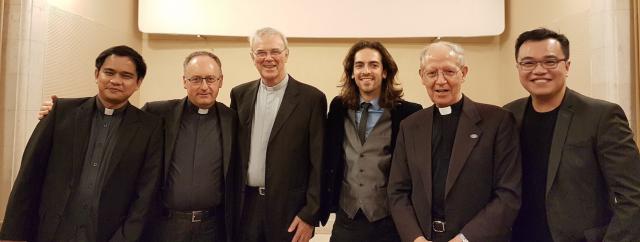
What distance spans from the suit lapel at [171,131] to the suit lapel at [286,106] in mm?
525

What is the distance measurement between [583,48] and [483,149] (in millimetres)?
2652

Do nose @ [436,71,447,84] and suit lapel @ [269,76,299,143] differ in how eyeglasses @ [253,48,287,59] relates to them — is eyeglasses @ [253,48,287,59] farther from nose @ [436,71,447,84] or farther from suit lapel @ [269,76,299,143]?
nose @ [436,71,447,84]

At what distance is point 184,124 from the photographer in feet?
8.30

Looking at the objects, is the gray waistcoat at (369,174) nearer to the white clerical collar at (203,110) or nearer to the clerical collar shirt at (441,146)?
the clerical collar shirt at (441,146)

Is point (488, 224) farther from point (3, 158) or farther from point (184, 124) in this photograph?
point (3, 158)

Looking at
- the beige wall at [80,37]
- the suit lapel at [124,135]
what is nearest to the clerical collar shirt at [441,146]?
the suit lapel at [124,135]

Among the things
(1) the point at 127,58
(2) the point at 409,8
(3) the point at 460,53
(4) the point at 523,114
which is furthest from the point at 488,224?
(2) the point at 409,8

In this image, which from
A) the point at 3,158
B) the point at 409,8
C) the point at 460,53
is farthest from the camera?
the point at 409,8

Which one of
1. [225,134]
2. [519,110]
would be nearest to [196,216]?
[225,134]

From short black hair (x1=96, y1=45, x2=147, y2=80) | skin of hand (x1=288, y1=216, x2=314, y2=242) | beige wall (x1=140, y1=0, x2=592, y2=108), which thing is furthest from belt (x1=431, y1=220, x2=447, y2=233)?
beige wall (x1=140, y1=0, x2=592, y2=108)

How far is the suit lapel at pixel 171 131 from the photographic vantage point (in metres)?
2.41

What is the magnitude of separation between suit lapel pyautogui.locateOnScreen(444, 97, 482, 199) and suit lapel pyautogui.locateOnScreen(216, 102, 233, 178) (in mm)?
1187

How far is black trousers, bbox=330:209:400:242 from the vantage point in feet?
7.71

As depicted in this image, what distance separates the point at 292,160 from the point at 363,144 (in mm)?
404
